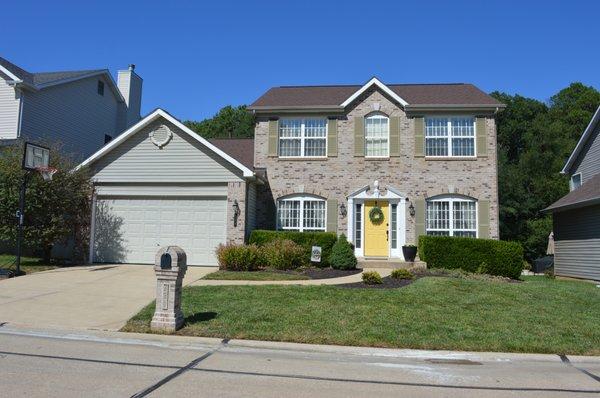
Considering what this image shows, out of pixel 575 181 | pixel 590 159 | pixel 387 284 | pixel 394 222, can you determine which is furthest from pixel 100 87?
pixel 575 181

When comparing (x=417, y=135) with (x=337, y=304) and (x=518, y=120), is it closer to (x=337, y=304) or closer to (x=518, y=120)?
(x=337, y=304)

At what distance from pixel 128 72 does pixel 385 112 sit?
1650 cm

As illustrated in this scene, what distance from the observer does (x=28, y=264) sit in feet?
54.1

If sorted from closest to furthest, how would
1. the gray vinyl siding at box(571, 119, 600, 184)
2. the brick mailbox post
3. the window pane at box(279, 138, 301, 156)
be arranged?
the brick mailbox post, the window pane at box(279, 138, 301, 156), the gray vinyl siding at box(571, 119, 600, 184)

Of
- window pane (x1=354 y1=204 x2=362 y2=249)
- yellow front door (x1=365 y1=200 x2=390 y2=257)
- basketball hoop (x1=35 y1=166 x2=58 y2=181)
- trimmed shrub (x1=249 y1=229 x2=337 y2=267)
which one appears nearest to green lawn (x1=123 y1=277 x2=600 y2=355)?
trimmed shrub (x1=249 y1=229 x2=337 y2=267)

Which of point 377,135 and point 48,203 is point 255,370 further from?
point 377,135

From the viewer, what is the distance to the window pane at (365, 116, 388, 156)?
1980 cm

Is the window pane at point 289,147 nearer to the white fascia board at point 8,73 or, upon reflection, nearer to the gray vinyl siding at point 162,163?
the gray vinyl siding at point 162,163

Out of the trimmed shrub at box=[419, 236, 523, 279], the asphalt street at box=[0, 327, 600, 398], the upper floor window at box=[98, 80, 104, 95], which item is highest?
the upper floor window at box=[98, 80, 104, 95]

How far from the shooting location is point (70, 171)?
17.2 metres

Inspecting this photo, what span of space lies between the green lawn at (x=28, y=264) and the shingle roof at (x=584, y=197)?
739 inches

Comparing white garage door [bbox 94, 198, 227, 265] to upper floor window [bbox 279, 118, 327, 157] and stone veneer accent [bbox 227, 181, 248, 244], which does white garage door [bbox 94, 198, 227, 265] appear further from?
upper floor window [bbox 279, 118, 327, 157]

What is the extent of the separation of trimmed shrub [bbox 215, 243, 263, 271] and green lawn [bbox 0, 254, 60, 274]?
5.45 m

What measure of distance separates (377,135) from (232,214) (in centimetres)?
664
